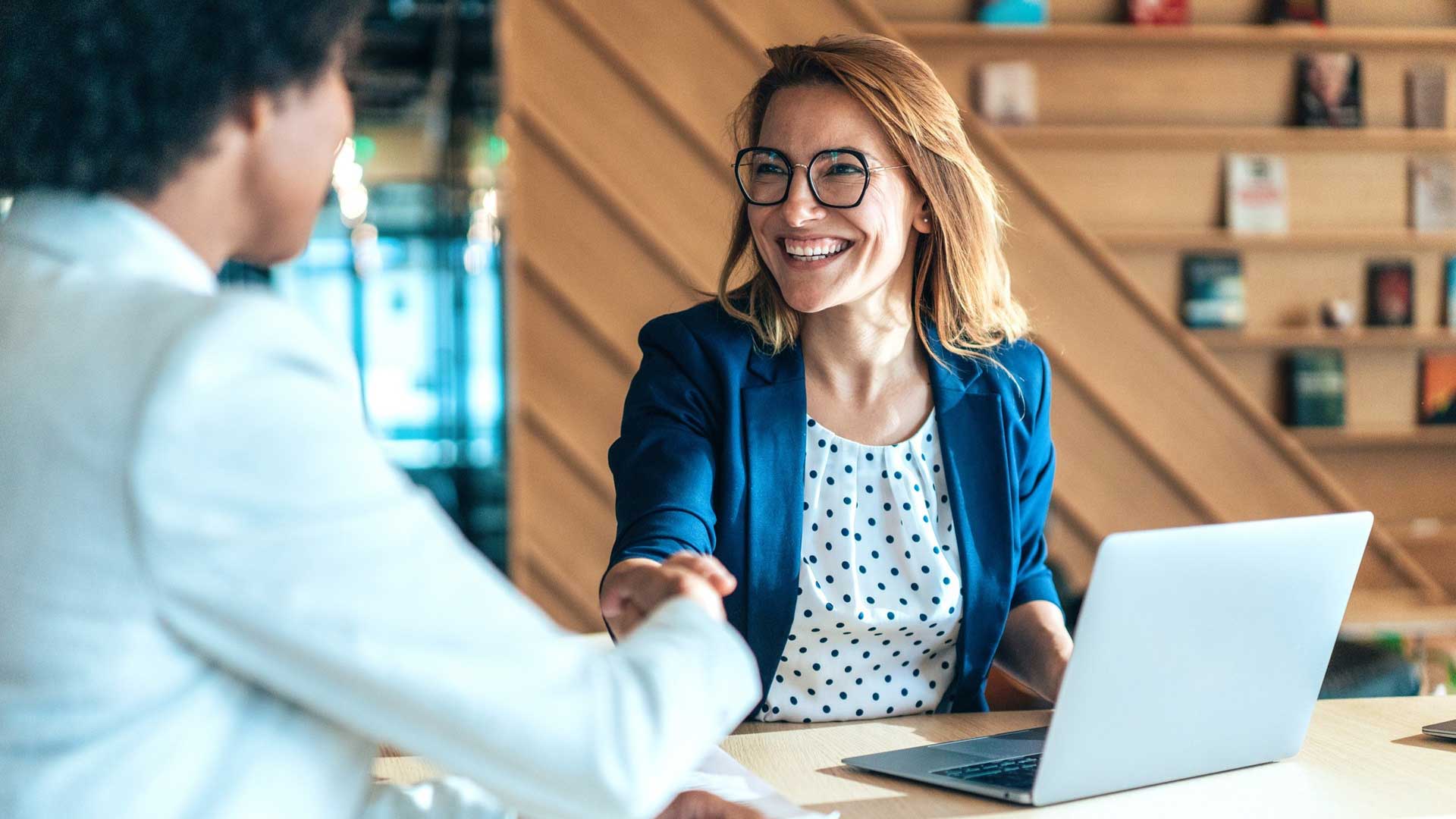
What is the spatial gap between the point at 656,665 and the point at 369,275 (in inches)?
415

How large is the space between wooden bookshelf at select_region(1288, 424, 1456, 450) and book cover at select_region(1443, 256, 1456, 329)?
1.27 ft

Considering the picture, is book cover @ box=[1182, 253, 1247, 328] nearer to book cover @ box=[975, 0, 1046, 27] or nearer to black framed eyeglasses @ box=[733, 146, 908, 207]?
book cover @ box=[975, 0, 1046, 27]

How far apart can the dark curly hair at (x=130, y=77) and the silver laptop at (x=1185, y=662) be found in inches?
28.6

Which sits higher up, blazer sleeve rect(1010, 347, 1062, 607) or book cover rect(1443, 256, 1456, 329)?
blazer sleeve rect(1010, 347, 1062, 607)

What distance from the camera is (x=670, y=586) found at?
961 millimetres

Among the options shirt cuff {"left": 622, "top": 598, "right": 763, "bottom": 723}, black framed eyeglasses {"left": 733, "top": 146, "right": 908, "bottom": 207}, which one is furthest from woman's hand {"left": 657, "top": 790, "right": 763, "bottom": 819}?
black framed eyeglasses {"left": 733, "top": 146, "right": 908, "bottom": 207}

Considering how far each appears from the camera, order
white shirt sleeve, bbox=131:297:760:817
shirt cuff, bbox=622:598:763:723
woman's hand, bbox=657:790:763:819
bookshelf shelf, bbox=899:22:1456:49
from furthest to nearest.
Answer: bookshelf shelf, bbox=899:22:1456:49 → woman's hand, bbox=657:790:763:819 → shirt cuff, bbox=622:598:763:723 → white shirt sleeve, bbox=131:297:760:817

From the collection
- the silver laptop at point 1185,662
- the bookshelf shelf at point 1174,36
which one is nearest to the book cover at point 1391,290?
the bookshelf shelf at point 1174,36

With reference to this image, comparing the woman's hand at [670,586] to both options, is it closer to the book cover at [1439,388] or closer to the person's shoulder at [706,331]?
the person's shoulder at [706,331]

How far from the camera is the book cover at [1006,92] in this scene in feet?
14.3

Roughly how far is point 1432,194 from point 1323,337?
668mm

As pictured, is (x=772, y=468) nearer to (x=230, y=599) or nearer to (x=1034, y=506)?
(x=1034, y=506)

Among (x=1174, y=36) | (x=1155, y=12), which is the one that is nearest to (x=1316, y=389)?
(x=1174, y=36)

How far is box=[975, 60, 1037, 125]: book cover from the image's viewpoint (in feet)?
14.3
